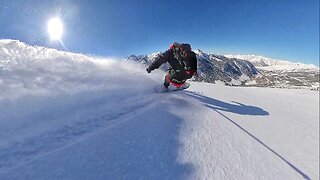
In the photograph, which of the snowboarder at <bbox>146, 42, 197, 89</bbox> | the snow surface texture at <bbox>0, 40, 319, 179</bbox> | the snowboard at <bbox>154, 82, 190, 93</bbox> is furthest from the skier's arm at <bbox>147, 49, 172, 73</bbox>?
the snow surface texture at <bbox>0, 40, 319, 179</bbox>

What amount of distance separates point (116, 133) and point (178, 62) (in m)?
7.04

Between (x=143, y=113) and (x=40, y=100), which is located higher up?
(x=40, y=100)

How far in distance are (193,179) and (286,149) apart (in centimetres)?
445

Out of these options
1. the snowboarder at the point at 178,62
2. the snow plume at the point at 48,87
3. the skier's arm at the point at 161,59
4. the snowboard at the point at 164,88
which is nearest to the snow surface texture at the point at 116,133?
the snow plume at the point at 48,87

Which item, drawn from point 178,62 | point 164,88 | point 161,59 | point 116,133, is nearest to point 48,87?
point 116,133

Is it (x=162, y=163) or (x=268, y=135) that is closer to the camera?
(x=162, y=163)

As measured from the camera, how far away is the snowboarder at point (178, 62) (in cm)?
1180

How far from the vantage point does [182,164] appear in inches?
189

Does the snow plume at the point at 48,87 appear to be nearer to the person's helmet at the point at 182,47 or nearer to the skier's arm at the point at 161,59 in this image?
the skier's arm at the point at 161,59

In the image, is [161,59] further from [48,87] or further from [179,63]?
[48,87]

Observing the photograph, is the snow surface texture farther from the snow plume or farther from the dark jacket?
the dark jacket

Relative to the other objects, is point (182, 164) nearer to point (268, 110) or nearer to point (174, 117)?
point (174, 117)

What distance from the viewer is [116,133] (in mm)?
5707

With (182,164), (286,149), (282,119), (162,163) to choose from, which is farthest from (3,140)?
(282,119)
